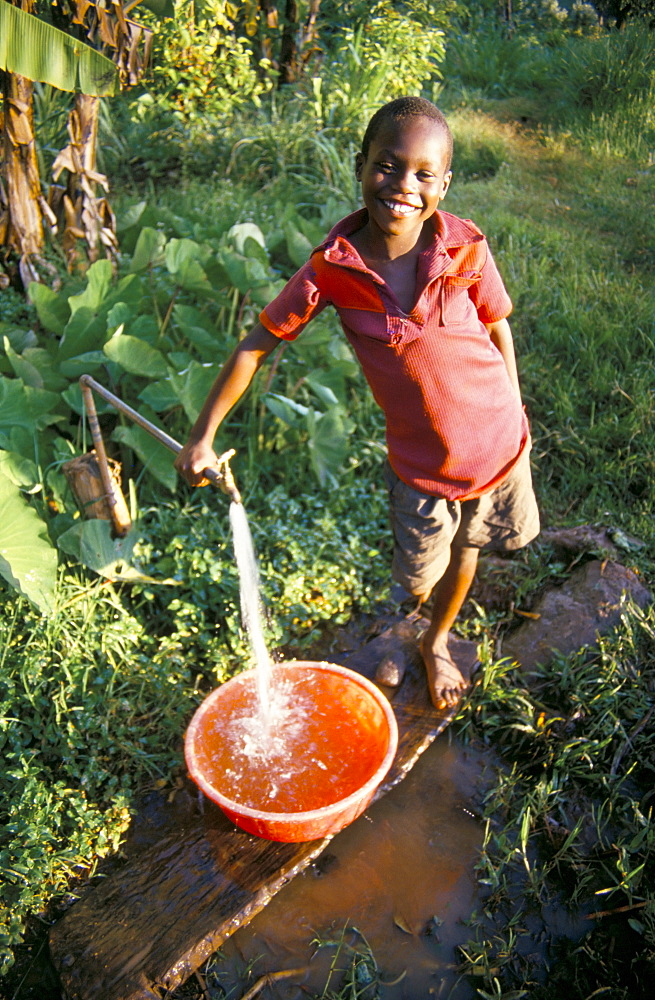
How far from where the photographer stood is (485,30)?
20.0 feet

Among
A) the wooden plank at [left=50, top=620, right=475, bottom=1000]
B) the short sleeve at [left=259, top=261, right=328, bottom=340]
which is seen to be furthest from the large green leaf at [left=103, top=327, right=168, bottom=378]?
the wooden plank at [left=50, top=620, right=475, bottom=1000]

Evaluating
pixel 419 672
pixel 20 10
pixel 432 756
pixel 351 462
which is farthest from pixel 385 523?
pixel 20 10

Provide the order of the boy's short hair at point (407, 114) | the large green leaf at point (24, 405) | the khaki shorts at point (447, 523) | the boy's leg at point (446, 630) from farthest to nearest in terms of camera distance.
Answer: the large green leaf at point (24, 405) → the boy's leg at point (446, 630) → the khaki shorts at point (447, 523) → the boy's short hair at point (407, 114)

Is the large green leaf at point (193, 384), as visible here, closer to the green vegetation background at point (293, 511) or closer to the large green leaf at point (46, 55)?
the green vegetation background at point (293, 511)

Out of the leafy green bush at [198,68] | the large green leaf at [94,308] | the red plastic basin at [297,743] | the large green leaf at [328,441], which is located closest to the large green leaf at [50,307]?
the large green leaf at [94,308]

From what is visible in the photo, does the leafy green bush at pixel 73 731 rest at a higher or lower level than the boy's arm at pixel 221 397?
lower

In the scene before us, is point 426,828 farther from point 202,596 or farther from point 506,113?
point 506,113

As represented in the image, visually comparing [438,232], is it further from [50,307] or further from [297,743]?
[50,307]

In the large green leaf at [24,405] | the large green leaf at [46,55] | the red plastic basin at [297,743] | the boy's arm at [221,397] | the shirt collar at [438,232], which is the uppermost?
the large green leaf at [46,55]

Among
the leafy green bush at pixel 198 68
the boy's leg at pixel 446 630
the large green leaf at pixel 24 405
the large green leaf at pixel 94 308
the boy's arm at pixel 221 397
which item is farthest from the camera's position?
the leafy green bush at pixel 198 68

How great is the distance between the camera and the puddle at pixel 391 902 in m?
1.74

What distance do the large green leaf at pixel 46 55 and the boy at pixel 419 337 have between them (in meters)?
1.69

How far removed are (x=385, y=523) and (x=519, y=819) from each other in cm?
118

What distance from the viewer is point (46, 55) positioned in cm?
273
